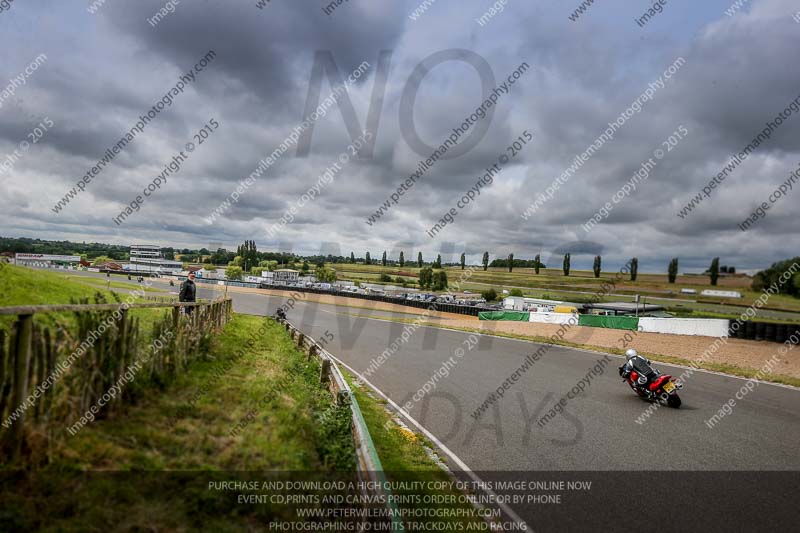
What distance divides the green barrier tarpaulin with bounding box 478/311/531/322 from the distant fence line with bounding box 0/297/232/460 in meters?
39.5

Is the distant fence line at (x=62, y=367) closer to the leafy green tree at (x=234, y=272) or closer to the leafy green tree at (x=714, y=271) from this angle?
the leafy green tree at (x=714, y=271)

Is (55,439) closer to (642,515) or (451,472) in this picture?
(451,472)

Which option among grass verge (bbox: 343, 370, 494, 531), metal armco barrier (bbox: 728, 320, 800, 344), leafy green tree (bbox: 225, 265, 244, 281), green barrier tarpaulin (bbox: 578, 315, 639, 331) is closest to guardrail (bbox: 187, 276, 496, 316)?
green barrier tarpaulin (bbox: 578, 315, 639, 331)

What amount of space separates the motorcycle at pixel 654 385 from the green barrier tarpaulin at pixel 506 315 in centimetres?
3209

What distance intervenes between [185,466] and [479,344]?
840 inches

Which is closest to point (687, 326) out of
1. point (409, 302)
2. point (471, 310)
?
point (471, 310)

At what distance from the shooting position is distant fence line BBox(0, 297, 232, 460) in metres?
4.43

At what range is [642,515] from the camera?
533 cm

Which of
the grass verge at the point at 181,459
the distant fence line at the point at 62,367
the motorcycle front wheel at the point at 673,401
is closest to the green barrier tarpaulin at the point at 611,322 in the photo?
the motorcycle front wheel at the point at 673,401

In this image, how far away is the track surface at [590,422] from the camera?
23.7 feet

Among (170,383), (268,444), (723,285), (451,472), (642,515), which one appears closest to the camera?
(642,515)

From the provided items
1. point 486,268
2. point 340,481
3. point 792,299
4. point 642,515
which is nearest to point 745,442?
point 642,515

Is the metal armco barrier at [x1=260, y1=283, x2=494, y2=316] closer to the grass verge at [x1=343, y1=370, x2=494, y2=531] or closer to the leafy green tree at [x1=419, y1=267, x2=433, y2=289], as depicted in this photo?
the grass verge at [x1=343, y1=370, x2=494, y2=531]

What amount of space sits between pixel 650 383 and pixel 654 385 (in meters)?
0.22
